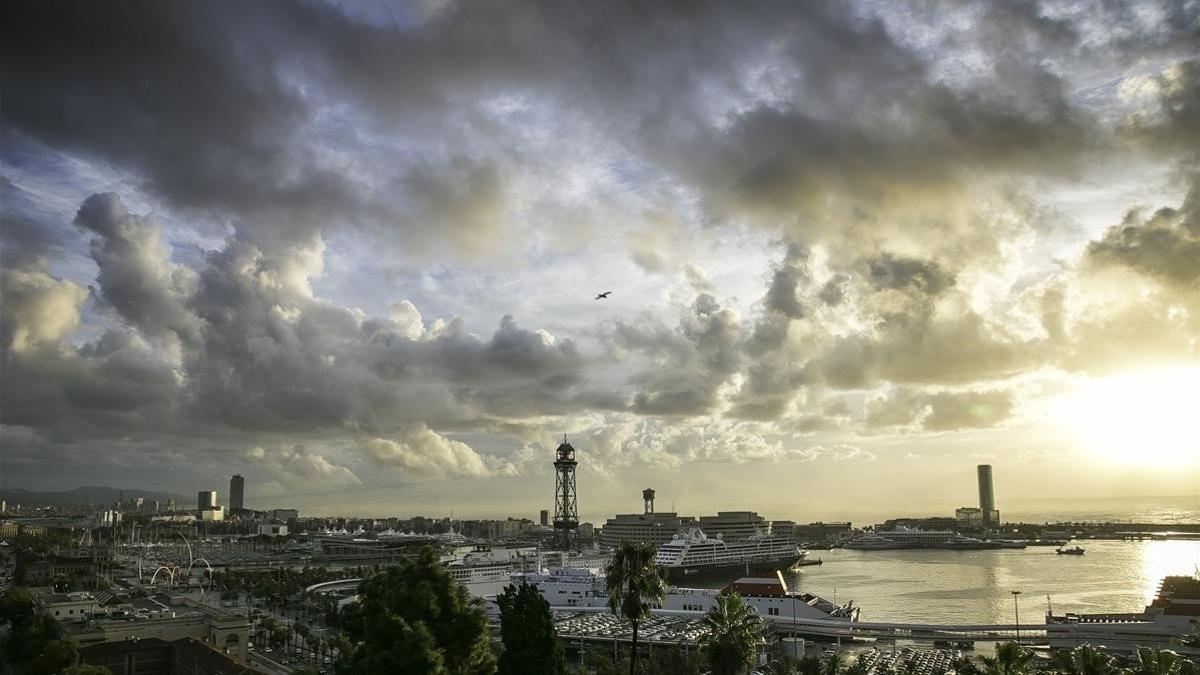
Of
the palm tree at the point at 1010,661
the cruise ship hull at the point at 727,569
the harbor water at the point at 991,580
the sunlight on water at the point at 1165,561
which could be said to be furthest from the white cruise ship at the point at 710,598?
the sunlight on water at the point at 1165,561

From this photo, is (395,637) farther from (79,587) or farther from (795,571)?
(795,571)

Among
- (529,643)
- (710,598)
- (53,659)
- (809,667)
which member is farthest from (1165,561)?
(53,659)

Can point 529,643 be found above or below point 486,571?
above

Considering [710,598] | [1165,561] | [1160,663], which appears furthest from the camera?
[1165,561]

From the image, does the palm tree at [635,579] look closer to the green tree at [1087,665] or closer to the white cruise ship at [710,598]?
the green tree at [1087,665]

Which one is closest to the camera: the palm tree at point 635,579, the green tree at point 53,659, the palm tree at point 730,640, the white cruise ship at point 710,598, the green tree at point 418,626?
the green tree at point 418,626

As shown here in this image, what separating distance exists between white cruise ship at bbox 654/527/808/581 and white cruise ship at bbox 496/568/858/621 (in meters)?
31.6

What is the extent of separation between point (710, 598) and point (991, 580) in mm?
54277

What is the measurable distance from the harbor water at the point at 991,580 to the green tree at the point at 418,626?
6012 centimetres

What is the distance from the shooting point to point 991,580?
10575cm

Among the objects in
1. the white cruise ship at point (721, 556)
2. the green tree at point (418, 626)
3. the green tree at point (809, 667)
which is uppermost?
the green tree at point (418, 626)

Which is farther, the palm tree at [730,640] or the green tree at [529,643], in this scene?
the palm tree at [730,640]

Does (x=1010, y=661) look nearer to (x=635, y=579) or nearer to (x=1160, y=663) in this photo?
(x=1160, y=663)

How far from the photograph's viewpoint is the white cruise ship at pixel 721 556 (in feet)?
373
